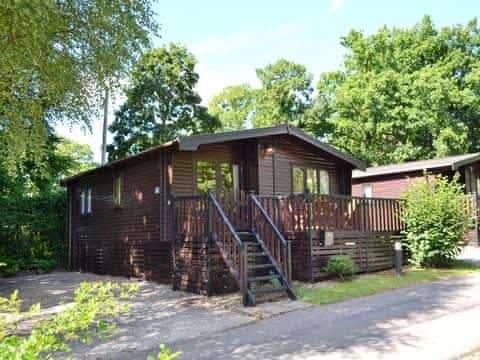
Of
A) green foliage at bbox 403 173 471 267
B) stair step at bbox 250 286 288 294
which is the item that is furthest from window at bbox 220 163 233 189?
green foliage at bbox 403 173 471 267

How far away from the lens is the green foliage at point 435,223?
11305 mm

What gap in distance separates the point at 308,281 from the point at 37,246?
35.6 feet

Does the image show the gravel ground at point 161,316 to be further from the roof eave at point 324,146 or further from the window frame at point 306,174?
the roof eave at point 324,146

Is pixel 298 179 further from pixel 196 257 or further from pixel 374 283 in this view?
pixel 196 257

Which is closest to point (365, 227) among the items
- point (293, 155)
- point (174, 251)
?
point (293, 155)

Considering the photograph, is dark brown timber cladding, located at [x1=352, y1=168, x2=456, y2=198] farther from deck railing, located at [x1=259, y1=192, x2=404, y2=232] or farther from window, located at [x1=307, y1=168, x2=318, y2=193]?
deck railing, located at [x1=259, y1=192, x2=404, y2=232]

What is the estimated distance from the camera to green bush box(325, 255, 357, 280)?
10.1 metres

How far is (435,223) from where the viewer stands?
11.3 meters

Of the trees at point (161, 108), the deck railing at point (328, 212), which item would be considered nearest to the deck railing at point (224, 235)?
the deck railing at point (328, 212)

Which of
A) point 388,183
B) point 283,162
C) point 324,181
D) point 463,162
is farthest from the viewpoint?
point 388,183

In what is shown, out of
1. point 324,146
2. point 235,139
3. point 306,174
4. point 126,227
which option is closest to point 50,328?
point 235,139

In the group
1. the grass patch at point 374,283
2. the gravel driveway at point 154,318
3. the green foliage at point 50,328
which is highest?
the green foliage at point 50,328

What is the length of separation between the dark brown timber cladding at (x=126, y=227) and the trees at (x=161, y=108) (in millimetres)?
13497

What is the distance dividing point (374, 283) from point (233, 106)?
1441 inches
